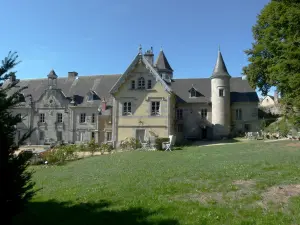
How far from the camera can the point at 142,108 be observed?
31.4 meters

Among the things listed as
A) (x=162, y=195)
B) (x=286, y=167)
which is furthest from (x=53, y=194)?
(x=286, y=167)

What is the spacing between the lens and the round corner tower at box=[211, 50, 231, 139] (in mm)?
37844

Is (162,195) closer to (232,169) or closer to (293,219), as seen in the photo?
(293,219)

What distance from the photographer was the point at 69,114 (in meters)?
40.0

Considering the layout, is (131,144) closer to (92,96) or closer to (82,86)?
(92,96)

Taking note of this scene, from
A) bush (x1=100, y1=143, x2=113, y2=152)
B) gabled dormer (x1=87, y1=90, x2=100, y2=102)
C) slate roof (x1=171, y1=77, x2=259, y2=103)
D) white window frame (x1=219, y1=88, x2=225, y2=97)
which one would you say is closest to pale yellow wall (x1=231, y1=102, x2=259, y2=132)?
slate roof (x1=171, y1=77, x2=259, y2=103)

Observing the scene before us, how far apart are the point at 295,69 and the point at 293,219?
29.8ft

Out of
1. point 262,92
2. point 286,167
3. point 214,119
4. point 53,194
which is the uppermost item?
point 262,92

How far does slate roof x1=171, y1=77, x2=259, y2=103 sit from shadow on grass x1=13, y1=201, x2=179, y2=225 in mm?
32719

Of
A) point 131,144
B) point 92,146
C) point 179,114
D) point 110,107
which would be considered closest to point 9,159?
point 92,146

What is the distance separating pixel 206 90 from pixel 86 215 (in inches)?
1394

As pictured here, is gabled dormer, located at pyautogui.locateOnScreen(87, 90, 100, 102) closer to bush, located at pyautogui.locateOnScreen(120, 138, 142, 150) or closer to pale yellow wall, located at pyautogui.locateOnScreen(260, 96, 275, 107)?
bush, located at pyautogui.locateOnScreen(120, 138, 142, 150)

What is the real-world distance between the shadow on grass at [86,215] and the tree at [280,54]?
980cm

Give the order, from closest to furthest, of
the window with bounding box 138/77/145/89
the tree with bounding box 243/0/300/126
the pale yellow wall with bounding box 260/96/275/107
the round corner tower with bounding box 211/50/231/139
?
1. the tree with bounding box 243/0/300/126
2. the window with bounding box 138/77/145/89
3. the round corner tower with bounding box 211/50/231/139
4. the pale yellow wall with bounding box 260/96/275/107
